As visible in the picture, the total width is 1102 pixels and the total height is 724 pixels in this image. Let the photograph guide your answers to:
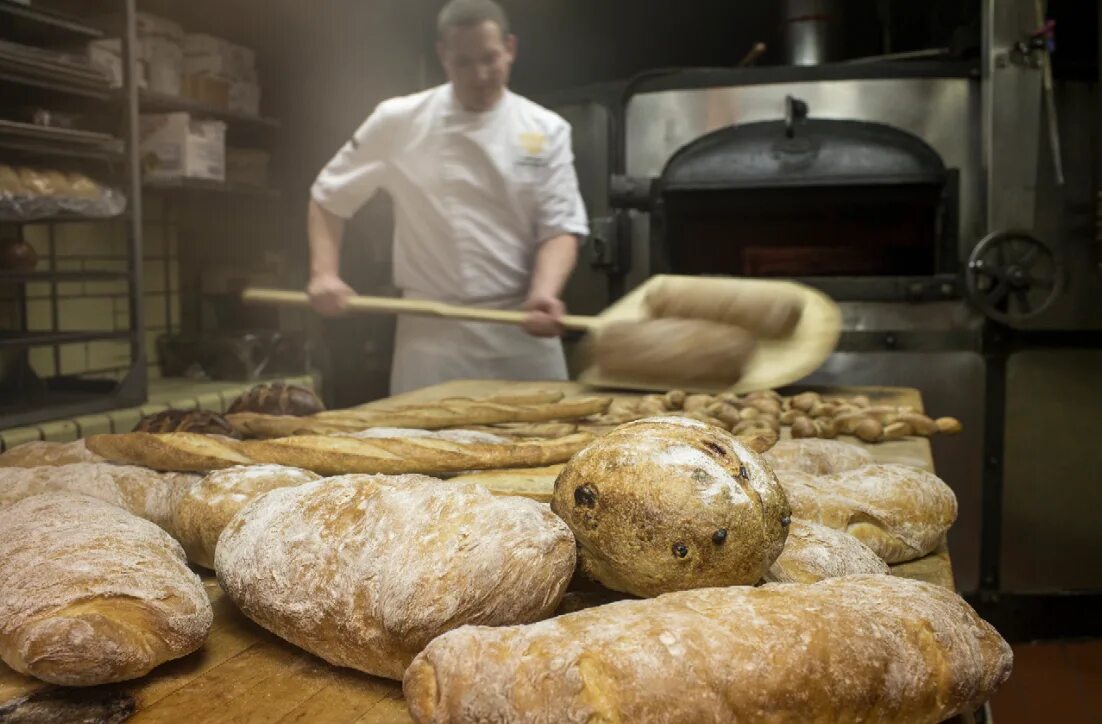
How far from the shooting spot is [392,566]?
2.52ft

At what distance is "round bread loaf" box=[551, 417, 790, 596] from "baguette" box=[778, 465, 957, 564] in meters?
0.25

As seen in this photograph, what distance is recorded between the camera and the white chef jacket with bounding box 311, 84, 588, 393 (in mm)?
3240

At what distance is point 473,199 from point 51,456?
6.79 feet

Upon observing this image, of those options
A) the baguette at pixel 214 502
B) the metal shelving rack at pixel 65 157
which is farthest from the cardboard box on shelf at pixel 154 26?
the baguette at pixel 214 502

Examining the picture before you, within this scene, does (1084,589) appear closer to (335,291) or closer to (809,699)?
(335,291)

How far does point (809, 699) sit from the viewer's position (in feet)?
2.11

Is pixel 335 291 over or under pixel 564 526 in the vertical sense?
over

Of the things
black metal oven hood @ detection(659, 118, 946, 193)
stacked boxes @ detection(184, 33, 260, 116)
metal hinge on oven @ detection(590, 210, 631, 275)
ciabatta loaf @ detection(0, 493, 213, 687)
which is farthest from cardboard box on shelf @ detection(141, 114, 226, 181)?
ciabatta loaf @ detection(0, 493, 213, 687)

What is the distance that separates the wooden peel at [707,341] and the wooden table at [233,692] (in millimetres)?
1494

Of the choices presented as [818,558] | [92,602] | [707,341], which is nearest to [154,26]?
[707,341]

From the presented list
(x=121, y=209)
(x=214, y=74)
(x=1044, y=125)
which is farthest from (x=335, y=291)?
(x=1044, y=125)

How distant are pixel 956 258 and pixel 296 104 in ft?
8.73

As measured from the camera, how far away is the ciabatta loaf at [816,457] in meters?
1.39

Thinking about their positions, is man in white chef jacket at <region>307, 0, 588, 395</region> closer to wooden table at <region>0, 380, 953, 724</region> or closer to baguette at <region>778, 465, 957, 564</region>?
baguette at <region>778, 465, 957, 564</region>
